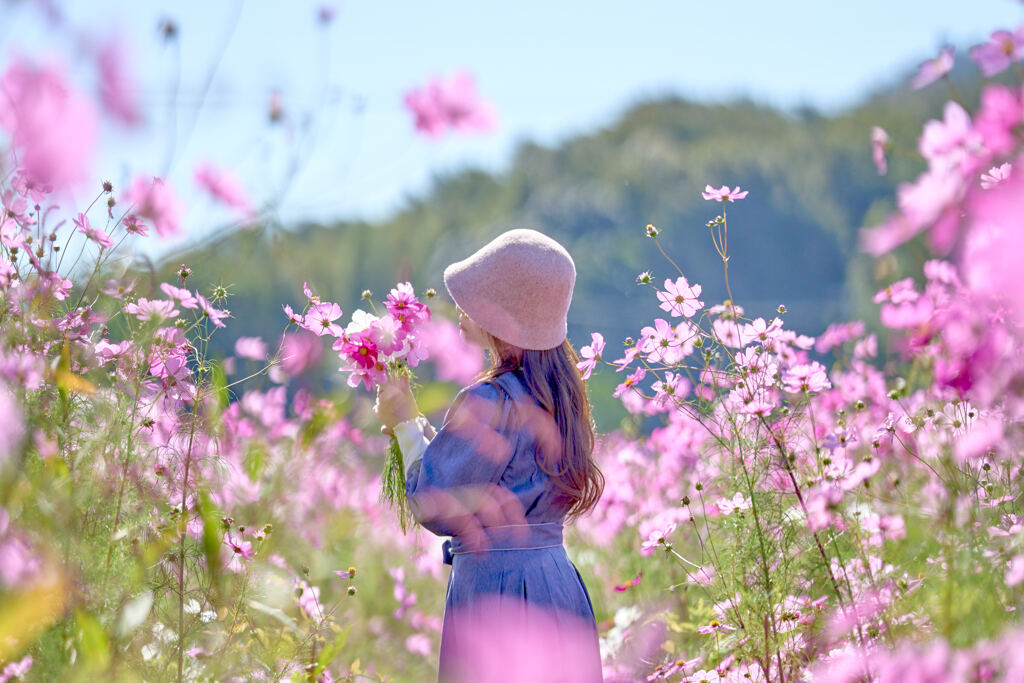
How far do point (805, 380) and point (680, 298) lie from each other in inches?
12.9

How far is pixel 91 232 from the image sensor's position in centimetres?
176

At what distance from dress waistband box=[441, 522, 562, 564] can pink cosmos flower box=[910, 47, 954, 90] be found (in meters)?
1.07

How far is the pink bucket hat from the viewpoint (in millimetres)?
1839

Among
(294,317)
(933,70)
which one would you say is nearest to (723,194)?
(933,70)

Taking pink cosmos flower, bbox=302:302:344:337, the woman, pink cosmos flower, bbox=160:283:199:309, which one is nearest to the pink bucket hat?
the woman

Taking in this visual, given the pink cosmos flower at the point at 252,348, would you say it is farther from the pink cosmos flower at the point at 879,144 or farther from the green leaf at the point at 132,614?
the pink cosmos flower at the point at 879,144

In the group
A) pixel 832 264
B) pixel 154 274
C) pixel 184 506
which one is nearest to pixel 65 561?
pixel 184 506

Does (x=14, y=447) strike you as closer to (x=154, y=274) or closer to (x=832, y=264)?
(x=154, y=274)

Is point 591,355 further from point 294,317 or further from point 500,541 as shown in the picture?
point 294,317

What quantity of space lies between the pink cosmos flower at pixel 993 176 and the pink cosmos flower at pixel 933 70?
0.28 meters

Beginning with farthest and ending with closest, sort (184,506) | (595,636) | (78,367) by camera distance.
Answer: (595,636) < (78,367) < (184,506)

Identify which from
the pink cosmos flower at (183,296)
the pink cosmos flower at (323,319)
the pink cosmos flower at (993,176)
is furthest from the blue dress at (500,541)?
the pink cosmos flower at (993,176)

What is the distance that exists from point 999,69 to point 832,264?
4116 centimetres

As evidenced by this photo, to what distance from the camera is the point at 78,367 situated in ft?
5.83
